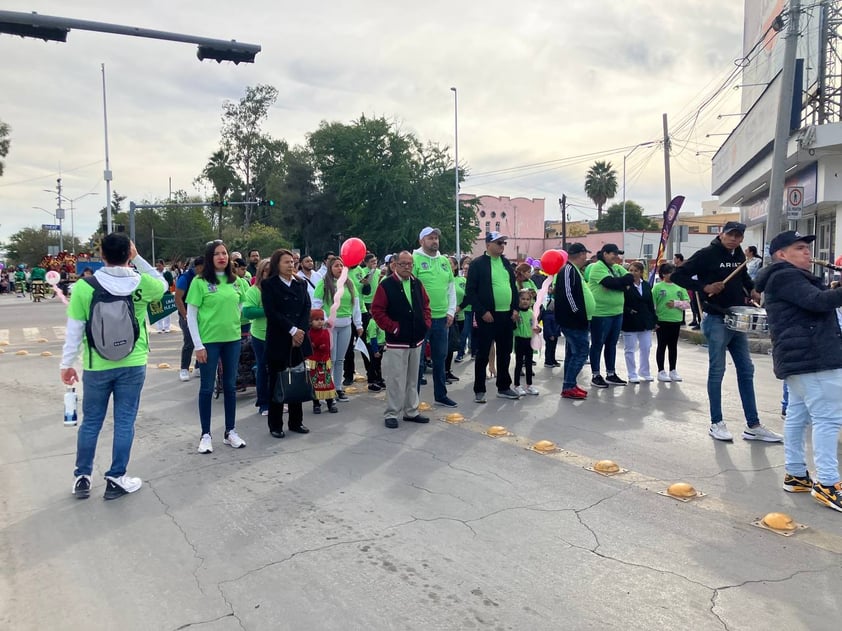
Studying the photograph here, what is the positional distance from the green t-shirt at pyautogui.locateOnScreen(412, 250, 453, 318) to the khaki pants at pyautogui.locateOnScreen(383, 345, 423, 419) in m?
0.81

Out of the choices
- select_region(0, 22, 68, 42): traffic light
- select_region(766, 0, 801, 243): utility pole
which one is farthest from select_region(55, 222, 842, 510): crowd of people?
select_region(766, 0, 801, 243): utility pole

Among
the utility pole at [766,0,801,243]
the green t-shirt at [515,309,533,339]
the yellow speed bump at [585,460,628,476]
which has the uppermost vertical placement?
the utility pole at [766,0,801,243]

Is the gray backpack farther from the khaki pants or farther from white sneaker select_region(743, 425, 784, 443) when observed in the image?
white sneaker select_region(743, 425, 784, 443)

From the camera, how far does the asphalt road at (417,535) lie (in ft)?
10.6

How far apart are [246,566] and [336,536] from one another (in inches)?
23.8

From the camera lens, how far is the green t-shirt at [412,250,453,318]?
7820mm

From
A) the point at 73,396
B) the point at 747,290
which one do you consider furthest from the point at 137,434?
the point at 747,290

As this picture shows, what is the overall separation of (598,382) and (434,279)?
9.92 feet

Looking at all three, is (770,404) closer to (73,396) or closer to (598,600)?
(598,600)

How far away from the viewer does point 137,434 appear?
6789 mm

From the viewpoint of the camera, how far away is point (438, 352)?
7.80 metres

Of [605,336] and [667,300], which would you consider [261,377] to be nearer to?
[605,336]

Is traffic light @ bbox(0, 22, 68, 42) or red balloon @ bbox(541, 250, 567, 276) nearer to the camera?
red balloon @ bbox(541, 250, 567, 276)

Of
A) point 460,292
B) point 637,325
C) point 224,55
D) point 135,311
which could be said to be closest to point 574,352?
point 637,325
